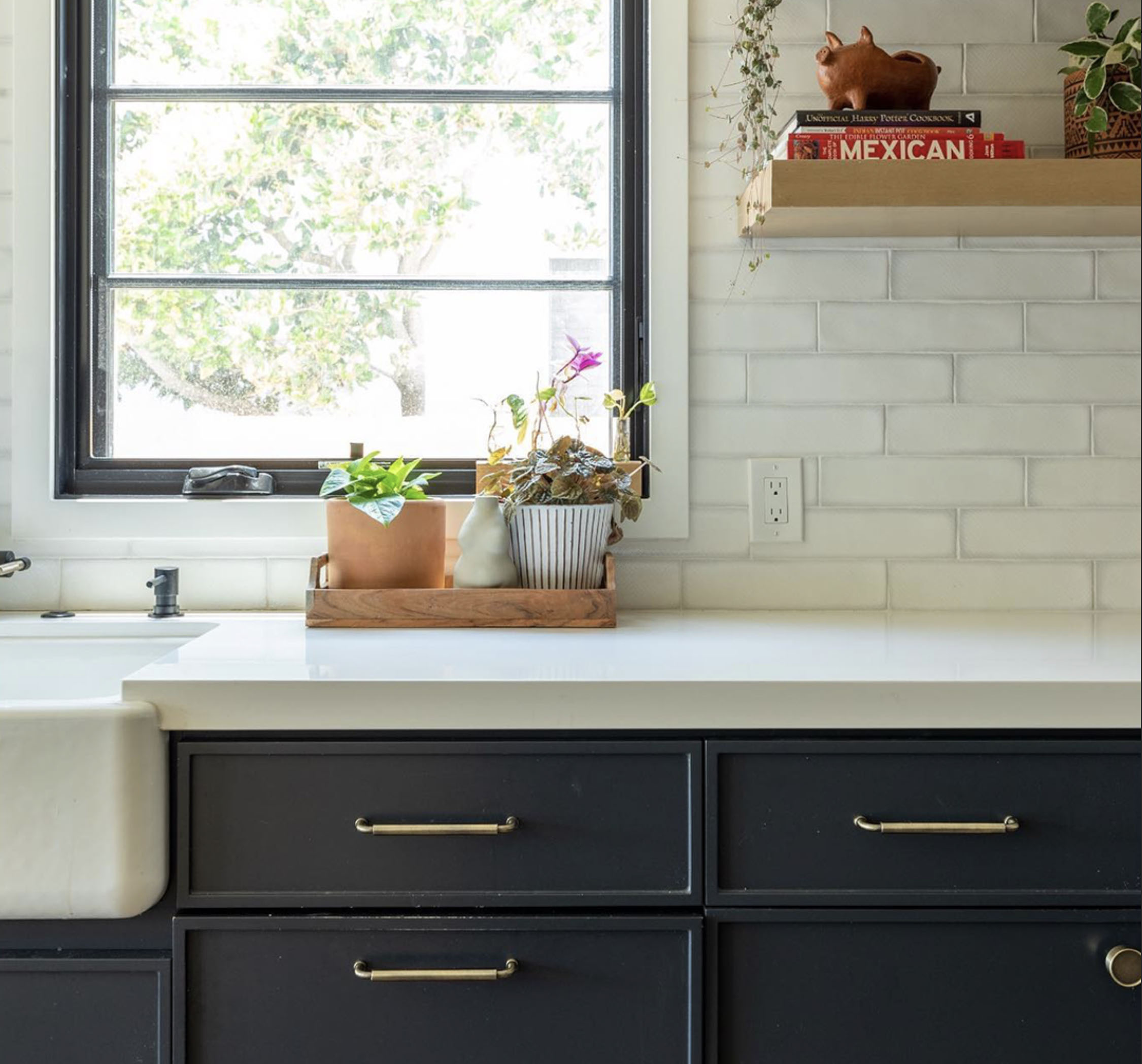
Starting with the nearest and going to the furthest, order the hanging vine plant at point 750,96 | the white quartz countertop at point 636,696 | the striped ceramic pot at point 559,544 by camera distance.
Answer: the white quartz countertop at point 636,696, the striped ceramic pot at point 559,544, the hanging vine plant at point 750,96

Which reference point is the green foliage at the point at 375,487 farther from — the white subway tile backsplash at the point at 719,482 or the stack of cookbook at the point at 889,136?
the stack of cookbook at the point at 889,136

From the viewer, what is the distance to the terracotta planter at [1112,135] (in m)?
1.63

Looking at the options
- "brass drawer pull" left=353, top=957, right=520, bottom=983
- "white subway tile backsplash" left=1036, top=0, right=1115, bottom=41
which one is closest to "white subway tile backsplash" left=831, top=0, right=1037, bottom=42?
"white subway tile backsplash" left=1036, top=0, right=1115, bottom=41

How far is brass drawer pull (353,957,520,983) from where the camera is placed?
3.74ft

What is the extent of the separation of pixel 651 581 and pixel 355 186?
78cm

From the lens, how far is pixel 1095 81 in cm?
158

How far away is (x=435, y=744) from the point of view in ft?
3.77

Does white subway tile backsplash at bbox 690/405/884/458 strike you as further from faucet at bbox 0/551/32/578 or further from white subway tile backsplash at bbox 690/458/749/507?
faucet at bbox 0/551/32/578

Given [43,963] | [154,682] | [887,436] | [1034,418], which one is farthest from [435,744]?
[1034,418]

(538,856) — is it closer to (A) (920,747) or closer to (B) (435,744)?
(B) (435,744)

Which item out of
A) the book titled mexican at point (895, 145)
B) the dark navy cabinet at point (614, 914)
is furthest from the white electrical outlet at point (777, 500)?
the dark navy cabinet at point (614, 914)

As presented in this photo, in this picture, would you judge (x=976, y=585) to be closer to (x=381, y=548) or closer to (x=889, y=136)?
(x=889, y=136)

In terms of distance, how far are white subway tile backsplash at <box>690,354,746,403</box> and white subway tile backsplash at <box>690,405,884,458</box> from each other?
16 mm

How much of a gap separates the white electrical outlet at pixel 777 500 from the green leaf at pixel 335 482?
620 millimetres
